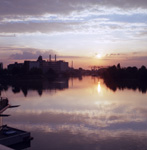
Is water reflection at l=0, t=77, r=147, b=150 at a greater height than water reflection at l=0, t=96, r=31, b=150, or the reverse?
water reflection at l=0, t=96, r=31, b=150

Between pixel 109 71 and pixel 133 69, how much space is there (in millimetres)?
3247

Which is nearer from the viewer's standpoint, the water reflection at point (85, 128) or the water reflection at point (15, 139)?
the water reflection at point (15, 139)

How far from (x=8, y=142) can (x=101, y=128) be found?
243 cm

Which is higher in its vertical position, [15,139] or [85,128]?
[15,139]

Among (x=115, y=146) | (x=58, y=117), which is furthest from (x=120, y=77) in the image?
(x=115, y=146)

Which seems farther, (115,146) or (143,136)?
(143,136)

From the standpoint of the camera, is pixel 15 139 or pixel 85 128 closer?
pixel 15 139

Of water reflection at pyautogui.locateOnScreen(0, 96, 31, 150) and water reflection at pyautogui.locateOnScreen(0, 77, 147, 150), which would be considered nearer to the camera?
water reflection at pyautogui.locateOnScreen(0, 96, 31, 150)

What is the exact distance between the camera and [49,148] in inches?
175

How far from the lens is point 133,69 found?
29906 mm

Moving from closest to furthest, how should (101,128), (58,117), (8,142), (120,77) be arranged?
(8,142)
(101,128)
(58,117)
(120,77)

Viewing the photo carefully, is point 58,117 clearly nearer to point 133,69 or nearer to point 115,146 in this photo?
point 115,146

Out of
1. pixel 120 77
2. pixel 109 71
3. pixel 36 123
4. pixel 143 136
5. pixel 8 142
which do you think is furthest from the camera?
pixel 109 71

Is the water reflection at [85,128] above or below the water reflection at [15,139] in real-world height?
below
